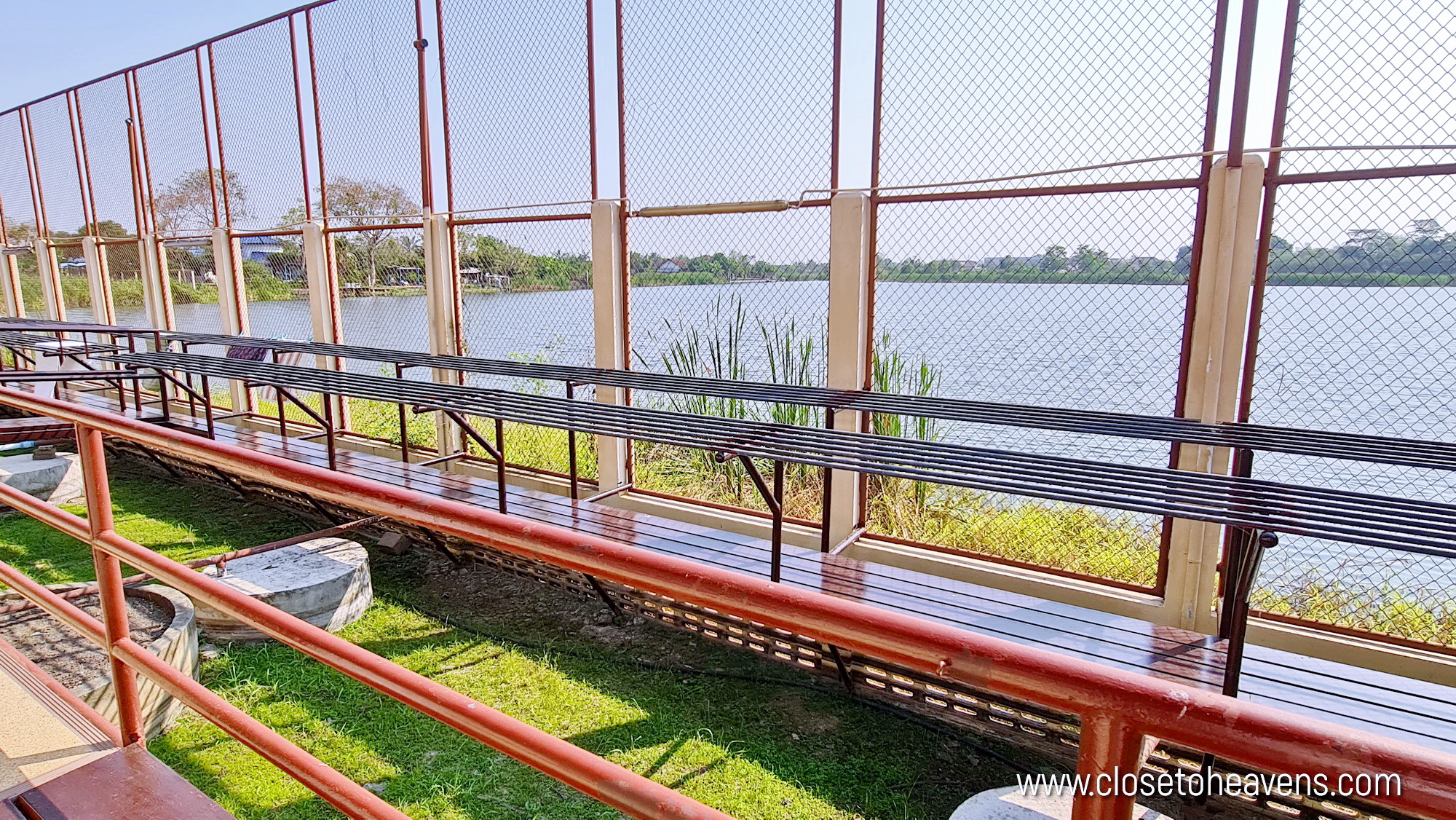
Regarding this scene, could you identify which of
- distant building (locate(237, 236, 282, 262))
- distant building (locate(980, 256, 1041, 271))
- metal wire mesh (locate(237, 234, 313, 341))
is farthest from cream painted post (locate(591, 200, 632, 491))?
distant building (locate(237, 236, 282, 262))

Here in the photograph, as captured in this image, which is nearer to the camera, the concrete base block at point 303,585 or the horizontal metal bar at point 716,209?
the concrete base block at point 303,585

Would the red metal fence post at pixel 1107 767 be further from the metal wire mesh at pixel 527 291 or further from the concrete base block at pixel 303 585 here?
the metal wire mesh at pixel 527 291

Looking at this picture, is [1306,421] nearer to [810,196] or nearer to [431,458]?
[810,196]

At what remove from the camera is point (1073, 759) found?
2805mm

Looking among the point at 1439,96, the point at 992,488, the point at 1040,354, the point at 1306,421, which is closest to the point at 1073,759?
the point at 992,488

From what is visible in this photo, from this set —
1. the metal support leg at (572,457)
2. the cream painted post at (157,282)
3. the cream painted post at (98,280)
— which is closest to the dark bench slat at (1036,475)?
the metal support leg at (572,457)

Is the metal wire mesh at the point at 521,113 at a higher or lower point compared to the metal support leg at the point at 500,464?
higher

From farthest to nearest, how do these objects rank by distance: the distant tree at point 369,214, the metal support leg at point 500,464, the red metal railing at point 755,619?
the distant tree at point 369,214
the metal support leg at point 500,464
the red metal railing at point 755,619

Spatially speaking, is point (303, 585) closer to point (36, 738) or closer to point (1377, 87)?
point (36, 738)

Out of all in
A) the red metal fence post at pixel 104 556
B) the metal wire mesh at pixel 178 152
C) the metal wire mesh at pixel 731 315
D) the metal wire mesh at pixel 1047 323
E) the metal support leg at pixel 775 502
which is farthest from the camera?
the metal wire mesh at pixel 178 152

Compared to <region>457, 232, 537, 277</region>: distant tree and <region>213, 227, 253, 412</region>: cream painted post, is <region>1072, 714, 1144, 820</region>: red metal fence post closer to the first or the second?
<region>457, 232, 537, 277</region>: distant tree

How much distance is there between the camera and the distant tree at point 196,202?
23.8ft

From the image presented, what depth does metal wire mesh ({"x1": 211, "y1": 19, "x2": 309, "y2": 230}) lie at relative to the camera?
21.3ft

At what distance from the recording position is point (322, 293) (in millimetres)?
6543
